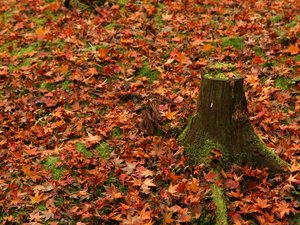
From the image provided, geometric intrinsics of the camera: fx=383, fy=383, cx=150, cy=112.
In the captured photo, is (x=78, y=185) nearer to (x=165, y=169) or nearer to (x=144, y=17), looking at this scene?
(x=165, y=169)

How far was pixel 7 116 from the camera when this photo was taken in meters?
5.86

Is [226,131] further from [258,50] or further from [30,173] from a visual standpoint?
[258,50]

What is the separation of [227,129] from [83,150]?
6.06 ft

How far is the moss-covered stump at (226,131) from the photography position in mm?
3951

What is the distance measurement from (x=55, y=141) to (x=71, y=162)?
27.6 inches

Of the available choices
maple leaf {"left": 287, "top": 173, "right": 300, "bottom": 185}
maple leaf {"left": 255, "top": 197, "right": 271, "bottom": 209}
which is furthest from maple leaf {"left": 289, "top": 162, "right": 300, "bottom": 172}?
maple leaf {"left": 255, "top": 197, "right": 271, "bottom": 209}

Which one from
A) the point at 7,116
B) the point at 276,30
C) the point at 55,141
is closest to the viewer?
the point at 55,141

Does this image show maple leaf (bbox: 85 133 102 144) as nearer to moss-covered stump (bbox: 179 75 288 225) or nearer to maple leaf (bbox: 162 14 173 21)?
moss-covered stump (bbox: 179 75 288 225)

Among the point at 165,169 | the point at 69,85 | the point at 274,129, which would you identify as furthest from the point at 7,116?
the point at 274,129

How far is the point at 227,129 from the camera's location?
4090mm

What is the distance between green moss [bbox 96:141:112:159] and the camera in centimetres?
472

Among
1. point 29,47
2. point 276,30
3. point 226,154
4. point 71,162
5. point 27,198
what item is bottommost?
point 27,198

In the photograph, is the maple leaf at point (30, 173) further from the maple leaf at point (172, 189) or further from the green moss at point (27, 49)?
the green moss at point (27, 49)

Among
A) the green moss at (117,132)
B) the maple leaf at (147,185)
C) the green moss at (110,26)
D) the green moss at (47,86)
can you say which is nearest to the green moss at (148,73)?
the green moss at (117,132)
